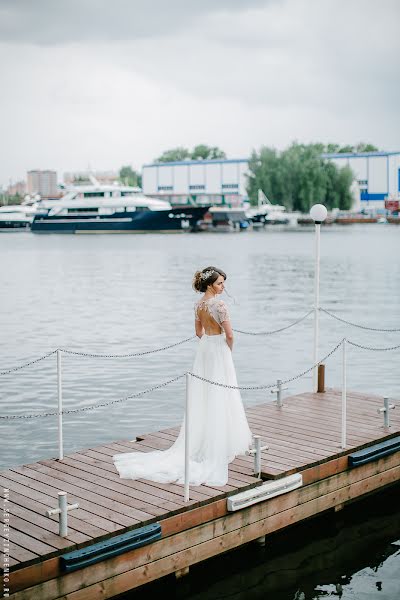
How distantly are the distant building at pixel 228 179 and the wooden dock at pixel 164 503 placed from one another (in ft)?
422

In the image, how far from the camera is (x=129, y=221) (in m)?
110

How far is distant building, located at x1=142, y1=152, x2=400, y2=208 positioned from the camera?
474ft

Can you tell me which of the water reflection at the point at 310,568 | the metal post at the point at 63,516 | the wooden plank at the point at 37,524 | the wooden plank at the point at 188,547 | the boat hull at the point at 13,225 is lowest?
the water reflection at the point at 310,568

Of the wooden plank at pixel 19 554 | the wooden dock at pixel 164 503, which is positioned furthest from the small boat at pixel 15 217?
the wooden plank at pixel 19 554

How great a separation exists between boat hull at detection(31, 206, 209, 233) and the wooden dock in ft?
327

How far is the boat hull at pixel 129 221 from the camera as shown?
109938 mm

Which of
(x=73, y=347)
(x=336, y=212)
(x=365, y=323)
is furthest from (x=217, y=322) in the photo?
(x=336, y=212)

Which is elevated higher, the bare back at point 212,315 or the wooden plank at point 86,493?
the bare back at point 212,315

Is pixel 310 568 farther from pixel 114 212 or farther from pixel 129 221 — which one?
pixel 114 212

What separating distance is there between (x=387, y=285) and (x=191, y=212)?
78.5m

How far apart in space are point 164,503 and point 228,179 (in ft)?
482

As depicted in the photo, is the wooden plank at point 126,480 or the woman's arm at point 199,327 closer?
the wooden plank at point 126,480

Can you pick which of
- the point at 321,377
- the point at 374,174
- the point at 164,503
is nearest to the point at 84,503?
the point at 164,503

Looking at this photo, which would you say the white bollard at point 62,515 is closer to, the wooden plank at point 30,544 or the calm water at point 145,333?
the wooden plank at point 30,544
